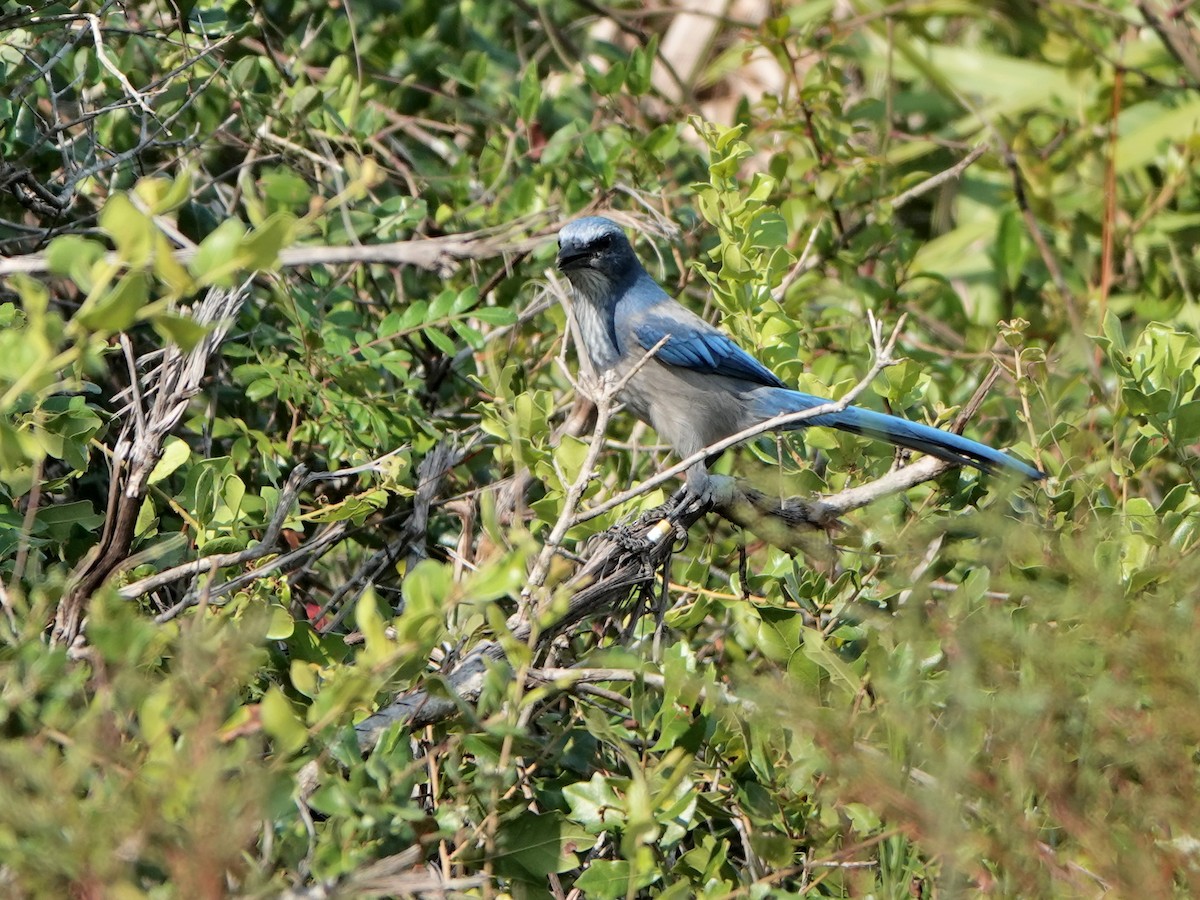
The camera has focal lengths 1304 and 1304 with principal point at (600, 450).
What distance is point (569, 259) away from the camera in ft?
12.5

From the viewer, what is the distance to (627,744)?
246cm

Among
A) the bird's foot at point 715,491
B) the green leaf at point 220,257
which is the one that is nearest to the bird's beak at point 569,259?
the bird's foot at point 715,491

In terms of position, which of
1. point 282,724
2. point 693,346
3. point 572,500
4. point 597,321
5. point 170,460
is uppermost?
point 282,724

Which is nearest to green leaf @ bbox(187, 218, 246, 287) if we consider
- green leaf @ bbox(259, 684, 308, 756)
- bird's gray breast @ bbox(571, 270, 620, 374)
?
green leaf @ bbox(259, 684, 308, 756)

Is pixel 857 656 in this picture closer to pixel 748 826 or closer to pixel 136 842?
pixel 748 826

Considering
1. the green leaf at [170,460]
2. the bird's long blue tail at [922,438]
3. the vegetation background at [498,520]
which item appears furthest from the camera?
the bird's long blue tail at [922,438]

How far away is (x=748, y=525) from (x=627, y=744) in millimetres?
665

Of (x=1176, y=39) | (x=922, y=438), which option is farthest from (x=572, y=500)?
(x=1176, y=39)

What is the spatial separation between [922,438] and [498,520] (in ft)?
3.50

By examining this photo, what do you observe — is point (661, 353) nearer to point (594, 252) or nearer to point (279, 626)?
point (594, 252)

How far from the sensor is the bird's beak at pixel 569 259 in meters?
3.80

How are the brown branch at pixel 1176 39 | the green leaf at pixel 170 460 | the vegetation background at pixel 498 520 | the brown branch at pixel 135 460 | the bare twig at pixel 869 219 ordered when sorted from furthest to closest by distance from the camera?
1. the brown branch at pixel 1176 39
2. the bare twig at pixel 869 219
3. the green leaf at pixel 170 460
4. the brown branch at pixel 135 460
5. the vegetation background at pixel 498 520

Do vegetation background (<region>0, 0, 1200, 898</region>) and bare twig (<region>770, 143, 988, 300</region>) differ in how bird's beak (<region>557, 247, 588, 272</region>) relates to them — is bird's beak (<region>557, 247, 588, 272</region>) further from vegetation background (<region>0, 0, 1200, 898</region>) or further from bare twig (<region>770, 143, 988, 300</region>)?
bare twig (<region>770, 143, 988, 300</region>)

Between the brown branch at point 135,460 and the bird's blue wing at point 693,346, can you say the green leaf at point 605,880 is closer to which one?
the brown branch at point 135,460
